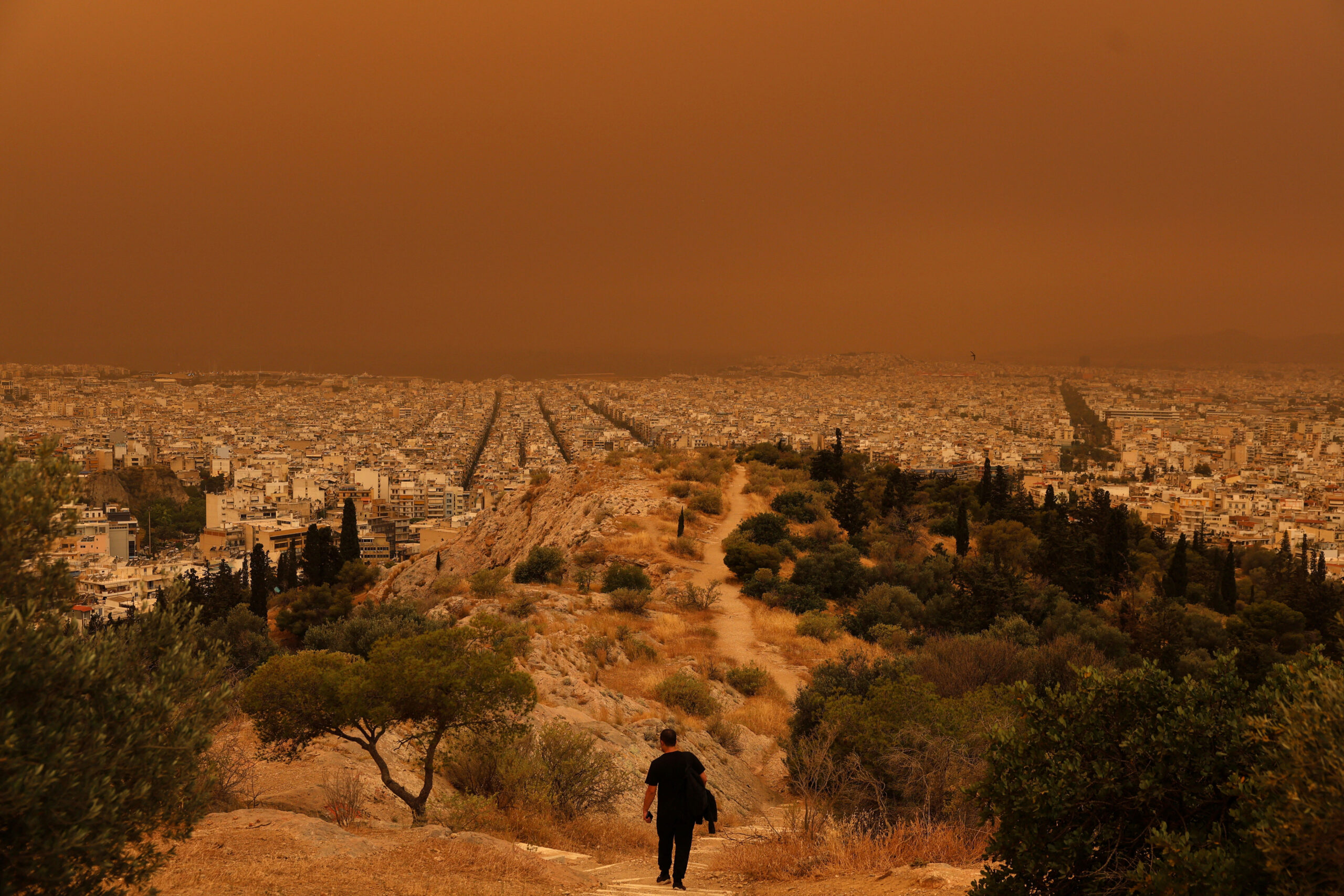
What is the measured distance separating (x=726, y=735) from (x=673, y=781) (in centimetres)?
676

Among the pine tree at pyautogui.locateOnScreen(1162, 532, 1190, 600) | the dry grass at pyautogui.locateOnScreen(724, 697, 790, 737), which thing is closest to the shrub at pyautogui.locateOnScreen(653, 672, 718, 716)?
the dry grass at pyautogui.locateOnScreen(724, 697, 790, 737)

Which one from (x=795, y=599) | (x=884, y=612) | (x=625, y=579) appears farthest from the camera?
(x=795, y=599)

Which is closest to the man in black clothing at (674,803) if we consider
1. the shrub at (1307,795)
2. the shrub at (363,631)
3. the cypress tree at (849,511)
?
the shrub at (1307,795)

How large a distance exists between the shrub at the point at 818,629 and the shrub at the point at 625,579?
373cm

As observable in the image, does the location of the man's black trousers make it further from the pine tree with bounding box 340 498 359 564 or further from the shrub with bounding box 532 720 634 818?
the pine tree with bounding box 340 498 359 564

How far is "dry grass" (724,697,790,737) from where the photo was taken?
12.6m

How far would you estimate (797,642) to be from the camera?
17.0 metres

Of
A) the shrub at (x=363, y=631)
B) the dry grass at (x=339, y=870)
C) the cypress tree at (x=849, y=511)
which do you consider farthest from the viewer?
the cypress tree at (x=849, y=511)

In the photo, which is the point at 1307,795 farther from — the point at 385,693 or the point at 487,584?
the point at 487,584

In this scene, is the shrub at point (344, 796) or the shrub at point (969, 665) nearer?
the shrub at point (344, 796)

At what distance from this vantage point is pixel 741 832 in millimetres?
7359

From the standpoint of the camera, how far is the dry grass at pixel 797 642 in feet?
53.3

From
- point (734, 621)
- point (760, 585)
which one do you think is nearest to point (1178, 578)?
point (760, 585)

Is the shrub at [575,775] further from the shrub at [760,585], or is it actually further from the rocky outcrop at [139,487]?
the rocky outcrop at [139,487]
